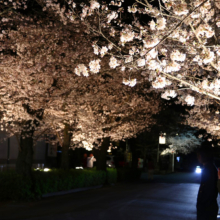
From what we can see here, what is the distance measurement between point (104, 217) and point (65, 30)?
9594 mm

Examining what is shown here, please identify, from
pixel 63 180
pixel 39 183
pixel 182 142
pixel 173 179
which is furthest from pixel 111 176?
pixel 182 142

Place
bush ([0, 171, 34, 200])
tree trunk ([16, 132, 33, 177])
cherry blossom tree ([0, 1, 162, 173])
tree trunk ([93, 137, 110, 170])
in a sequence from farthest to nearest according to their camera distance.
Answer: tree trunk ([93, 137, 110, 170])
tree trunk ([16, 132, 33, 177])
cherry blossom tree ([0, 1, 162, 173])
bush ([0, 171, 34, 200])

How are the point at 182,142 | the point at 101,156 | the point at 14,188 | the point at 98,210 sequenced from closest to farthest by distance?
the point at 98,210
the point at 14,188
the point at 101,156
the point at 182,142

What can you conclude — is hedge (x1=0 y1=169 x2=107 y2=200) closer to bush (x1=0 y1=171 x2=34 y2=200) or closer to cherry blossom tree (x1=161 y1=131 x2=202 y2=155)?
bush (x1=0 y1=171 x2=34 y2=200)

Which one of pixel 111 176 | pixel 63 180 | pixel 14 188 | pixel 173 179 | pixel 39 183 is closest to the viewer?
pixel 14 188

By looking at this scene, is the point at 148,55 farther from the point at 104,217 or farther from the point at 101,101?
the point at 101,101

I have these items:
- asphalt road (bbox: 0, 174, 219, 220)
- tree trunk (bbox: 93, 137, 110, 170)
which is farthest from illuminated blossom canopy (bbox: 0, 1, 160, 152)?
tree trunk (bbox: 93, 137, 110, 170)

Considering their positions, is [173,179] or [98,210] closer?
[98,210]

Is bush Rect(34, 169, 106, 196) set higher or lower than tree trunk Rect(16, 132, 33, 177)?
lower

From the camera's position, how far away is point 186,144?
49.2 m

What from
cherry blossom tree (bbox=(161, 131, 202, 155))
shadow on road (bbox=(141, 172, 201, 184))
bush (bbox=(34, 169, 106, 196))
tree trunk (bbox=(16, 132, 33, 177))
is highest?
cherry blossom tree (bbox=(161, 131, 202, 155))

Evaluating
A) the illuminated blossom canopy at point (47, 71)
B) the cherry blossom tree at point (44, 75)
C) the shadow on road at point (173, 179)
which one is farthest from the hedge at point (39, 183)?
the shadow on road at point (173, 179)

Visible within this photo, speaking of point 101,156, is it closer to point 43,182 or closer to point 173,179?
point 43,182

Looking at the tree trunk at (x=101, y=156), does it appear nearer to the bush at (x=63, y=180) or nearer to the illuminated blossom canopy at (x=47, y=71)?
the bush at (x=63, y=180)
